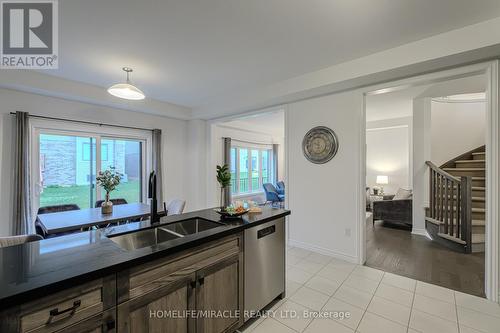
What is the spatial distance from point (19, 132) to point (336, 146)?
4.67m

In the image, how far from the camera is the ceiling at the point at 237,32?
1.91 metres

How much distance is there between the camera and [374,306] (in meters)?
2.22

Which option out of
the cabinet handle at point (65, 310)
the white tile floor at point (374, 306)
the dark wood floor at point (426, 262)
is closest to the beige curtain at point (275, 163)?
the dark wood floor at point (426, 262)

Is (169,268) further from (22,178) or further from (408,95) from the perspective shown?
(408,95)

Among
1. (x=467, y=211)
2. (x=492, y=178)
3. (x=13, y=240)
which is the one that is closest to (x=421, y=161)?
(x=467, y=211)

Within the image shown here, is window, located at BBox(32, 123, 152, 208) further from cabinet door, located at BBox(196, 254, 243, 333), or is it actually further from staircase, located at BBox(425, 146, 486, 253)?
staircase, located at BBox(425, 146, 486, 253)

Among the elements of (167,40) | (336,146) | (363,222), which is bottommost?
(363,222)

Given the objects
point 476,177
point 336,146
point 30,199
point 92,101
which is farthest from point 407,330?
point 92,101

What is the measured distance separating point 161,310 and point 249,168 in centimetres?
665

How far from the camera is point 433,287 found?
253 cm

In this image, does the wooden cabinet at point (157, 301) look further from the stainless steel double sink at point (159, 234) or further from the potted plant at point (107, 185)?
the potted plant at point (107, 185)

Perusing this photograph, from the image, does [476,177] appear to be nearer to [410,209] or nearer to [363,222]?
[410,209]

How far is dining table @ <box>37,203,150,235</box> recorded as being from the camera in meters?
2.39

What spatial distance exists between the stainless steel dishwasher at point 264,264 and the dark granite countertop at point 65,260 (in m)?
0.37
